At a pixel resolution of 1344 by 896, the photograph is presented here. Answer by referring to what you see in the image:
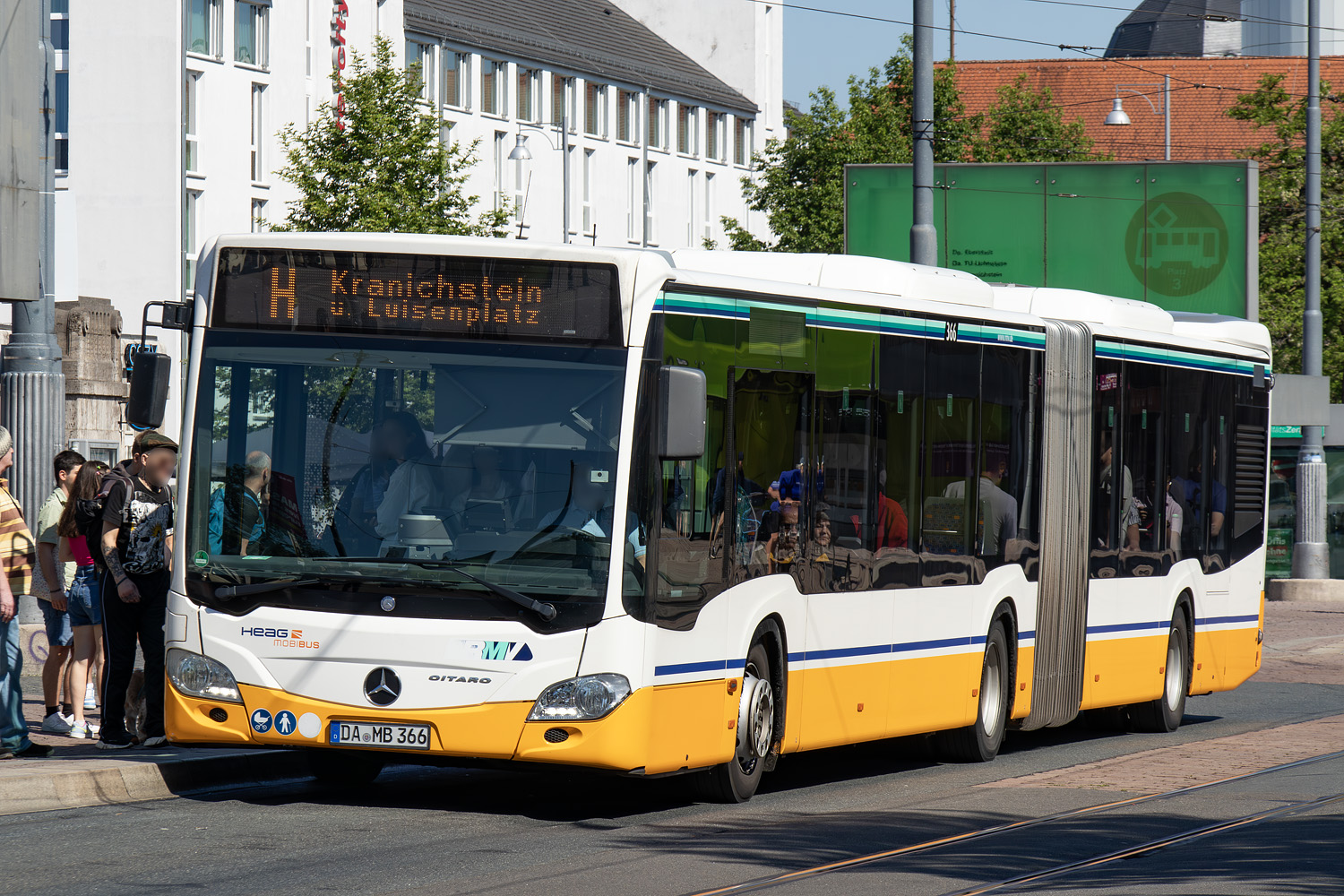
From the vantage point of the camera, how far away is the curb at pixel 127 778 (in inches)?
402

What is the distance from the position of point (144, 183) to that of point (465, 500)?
48.5 metres

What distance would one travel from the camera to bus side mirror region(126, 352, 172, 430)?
1011cm

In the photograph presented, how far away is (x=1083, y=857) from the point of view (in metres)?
9.46

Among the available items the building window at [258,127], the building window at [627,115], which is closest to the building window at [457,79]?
Answer: the building window at [627,115]

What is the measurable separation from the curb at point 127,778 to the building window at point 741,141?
77.4 metres

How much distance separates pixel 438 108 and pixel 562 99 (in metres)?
9.60

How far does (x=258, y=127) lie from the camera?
2379 inches

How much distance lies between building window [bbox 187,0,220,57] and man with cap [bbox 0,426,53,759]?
48.1 m

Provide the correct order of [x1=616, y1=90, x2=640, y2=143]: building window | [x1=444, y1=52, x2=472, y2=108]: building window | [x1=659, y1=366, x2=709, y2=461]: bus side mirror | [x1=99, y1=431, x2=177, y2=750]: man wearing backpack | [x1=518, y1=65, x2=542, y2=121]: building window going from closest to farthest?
A: [x1=659, y1=366, x2=709, y2=461]: bus side mirror, [x1=99, y1=431, x2=177, y2=750]: man wearing backpack, [x1=444, y1=52, x2=472, y2=108]: building window, [x1=518, y1=65, x2=542, y2=121]: building window, [x1=616, y1=90, x2=640, y2=143]: building window

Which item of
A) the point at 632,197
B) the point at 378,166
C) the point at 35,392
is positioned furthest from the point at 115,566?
the point at 632,197

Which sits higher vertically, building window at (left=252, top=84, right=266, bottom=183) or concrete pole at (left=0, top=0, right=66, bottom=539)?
building window at (left=252, top=84, right=266, bottom=183)

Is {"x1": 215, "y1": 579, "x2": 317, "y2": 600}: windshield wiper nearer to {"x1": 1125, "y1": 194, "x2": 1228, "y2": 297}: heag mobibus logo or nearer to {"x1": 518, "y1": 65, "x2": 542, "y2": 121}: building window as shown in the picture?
{"x1": 1125, "y1": 194, "x2": 1228, "y2": 297}: heag mobibus logo

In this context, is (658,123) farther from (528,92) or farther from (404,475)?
(404,475)

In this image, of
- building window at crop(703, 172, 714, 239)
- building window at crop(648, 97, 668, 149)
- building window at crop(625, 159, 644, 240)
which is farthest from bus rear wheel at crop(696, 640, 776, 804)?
building window at crop(703, 172, 714, 239)
